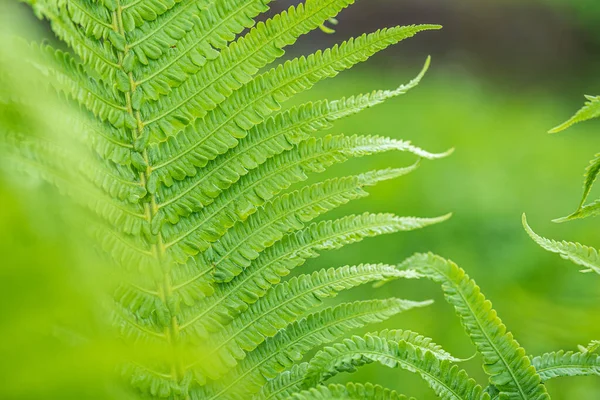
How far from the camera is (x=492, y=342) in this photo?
777mm

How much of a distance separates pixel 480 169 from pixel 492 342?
146 inches

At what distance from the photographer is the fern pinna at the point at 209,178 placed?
2.55 feet

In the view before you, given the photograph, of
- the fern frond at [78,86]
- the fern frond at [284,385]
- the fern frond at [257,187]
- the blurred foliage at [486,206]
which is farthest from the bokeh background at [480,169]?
the fern frond at [284,385]

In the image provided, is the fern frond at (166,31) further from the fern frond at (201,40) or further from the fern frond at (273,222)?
the fern frond at (273,222)

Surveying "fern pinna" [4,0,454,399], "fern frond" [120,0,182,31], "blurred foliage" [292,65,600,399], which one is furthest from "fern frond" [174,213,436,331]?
"blurred foliage" [292,65,600,399]

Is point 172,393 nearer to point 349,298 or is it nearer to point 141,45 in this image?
point 141,45

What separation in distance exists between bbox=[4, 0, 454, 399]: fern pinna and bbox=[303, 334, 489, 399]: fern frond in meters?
0.06

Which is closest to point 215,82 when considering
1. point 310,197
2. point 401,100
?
point 310,197

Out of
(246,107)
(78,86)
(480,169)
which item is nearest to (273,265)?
(246,107)

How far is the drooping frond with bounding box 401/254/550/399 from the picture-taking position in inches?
30.1

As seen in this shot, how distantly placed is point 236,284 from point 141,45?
32 cm

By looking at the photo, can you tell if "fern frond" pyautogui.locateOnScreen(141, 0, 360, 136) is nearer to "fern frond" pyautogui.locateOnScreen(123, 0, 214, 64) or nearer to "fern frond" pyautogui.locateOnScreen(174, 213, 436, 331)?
"fern frond" pyautogui.locateOnScreen(123, 0, 214, 64)

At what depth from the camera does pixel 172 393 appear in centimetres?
76

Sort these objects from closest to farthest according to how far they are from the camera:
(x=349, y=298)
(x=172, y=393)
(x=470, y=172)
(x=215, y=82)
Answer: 1. (x=172, y=393)
2. (x=215, y=82)
3. (x=349, y=298)
4. (x=470, y=172)
